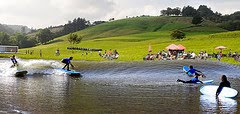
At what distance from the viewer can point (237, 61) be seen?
55.3 m

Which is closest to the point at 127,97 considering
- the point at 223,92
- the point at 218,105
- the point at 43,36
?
the point at 218,105

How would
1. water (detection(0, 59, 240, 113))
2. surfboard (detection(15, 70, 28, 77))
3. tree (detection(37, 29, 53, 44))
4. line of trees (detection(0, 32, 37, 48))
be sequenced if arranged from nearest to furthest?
1. water (detection(0, 59, 240, 113))
2. surfboard (detection(15, 70, 28, 77))
3. line of trees (detection(0, 32, 37, 48))
4. tree (detection(37, 29, 53, 44))

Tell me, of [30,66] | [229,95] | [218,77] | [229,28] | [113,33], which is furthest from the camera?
[113,33]

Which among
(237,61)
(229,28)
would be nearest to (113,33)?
(229,28)

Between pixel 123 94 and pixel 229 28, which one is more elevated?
pixel 229 28

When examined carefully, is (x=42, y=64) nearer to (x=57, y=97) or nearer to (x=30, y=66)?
(x=30, y=66)

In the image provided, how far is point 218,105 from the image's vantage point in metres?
24.2

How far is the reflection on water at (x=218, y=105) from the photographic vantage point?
22.2m

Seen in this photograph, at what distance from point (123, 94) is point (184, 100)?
5.33 m

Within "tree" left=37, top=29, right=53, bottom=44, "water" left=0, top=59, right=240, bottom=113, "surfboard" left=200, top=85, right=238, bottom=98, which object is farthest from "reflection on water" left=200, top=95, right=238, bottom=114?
"tree" left=37, top=29, right=53, bottom=44

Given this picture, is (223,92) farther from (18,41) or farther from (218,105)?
(18,41)

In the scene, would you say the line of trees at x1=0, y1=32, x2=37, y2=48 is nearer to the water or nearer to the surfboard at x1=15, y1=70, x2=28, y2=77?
the surfboard at x1=15, y1=70, x2=28, y2=77

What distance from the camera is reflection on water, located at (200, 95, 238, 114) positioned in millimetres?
22188

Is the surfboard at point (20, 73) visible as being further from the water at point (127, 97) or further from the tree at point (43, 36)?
the tree at point (43, 36)
